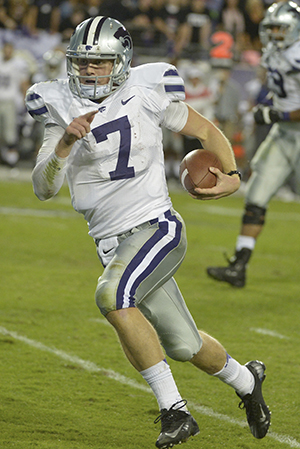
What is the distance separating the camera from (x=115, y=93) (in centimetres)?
272

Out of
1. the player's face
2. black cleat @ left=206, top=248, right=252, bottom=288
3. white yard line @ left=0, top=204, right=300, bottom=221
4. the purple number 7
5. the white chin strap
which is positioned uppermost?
the player's face

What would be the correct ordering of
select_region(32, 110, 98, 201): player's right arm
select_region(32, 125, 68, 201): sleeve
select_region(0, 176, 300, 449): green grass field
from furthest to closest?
select_region(0, 176, 300, 449): green grass field
select_region(32, 125, 68, 201): sleeve
select_region(32, 110, 98, 201): player's right arm

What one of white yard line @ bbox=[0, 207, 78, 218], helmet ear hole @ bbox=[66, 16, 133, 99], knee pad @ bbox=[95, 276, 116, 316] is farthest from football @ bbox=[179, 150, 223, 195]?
white yard line @ bbox=[0, 207, 78, 218]

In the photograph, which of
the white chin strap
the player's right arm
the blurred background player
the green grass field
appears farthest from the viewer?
the blurred background player

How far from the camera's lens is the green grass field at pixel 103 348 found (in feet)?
8.99

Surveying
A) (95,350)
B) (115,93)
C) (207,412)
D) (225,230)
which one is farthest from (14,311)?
(225,230)

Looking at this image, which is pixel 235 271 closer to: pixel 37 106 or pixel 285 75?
pixel 285 75

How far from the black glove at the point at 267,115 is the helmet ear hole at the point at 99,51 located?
8.76 ft

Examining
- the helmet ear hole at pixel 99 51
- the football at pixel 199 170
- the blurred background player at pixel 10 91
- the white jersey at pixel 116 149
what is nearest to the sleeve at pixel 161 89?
the white jersey at pixel 116 149

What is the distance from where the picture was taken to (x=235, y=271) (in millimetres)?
5238

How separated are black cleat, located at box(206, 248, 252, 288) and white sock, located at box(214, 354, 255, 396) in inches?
96.6

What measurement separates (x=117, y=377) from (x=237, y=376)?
2.53 ft

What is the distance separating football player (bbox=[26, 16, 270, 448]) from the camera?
2611 mm

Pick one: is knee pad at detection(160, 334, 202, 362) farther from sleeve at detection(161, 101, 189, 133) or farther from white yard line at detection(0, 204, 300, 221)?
white yard line at detection(0, 204, 300, 221)
